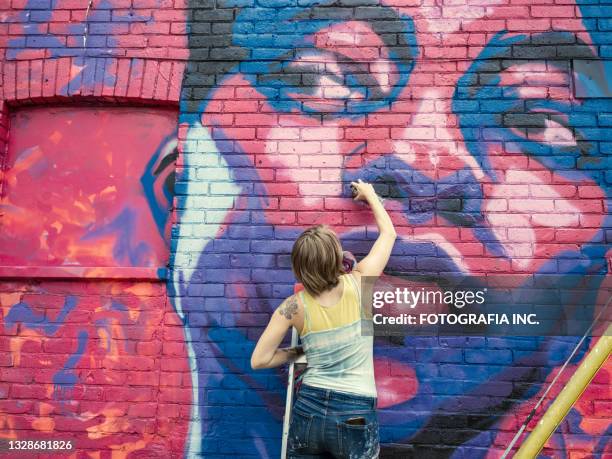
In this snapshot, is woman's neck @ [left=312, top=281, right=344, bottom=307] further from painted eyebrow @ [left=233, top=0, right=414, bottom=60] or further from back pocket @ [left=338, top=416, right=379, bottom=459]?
painted eyebrow @ [left=233, top=0, right=414, bottom=60]

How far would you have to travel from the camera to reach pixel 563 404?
2.22m

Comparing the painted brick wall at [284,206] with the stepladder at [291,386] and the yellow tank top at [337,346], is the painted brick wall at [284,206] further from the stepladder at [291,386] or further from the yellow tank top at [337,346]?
the yellow tank top at [337,346]

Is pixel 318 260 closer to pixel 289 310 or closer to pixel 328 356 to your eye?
pixel 289 310

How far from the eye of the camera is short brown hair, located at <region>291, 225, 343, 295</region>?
2336mm

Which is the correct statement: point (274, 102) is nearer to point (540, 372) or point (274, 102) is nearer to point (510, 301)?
point (510, 301)

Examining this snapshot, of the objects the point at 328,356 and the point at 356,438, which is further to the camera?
the point at 328,356

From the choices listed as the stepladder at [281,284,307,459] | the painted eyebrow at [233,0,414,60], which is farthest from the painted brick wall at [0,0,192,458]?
the stepladder at [281,284,307,459]

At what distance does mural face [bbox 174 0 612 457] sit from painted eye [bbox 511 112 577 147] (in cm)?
1

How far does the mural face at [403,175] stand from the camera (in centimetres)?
312

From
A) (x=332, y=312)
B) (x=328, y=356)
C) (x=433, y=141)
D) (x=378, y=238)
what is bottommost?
(x=328, y=356)

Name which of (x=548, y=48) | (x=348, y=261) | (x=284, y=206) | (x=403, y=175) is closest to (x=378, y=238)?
(x=348, y=261)

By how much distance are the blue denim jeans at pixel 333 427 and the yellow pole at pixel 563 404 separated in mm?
648

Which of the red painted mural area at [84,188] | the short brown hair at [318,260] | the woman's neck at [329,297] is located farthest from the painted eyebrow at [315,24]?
the woman's neck at [329,297]

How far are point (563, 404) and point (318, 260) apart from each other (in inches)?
47.2
